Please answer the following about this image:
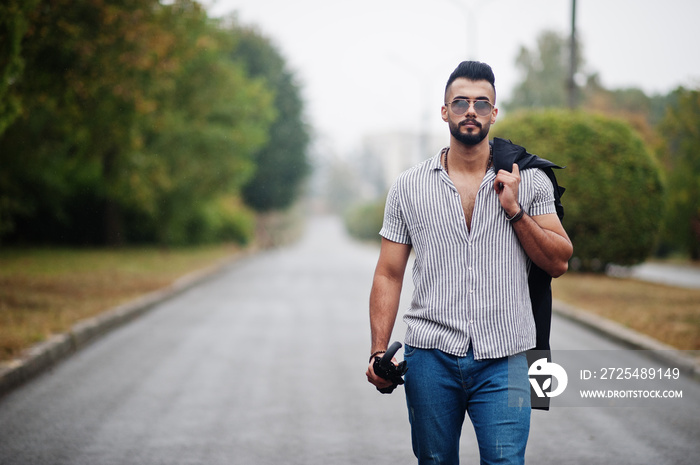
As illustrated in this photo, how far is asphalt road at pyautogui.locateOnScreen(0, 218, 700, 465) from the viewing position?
550 centimetres

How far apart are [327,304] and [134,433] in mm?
9294

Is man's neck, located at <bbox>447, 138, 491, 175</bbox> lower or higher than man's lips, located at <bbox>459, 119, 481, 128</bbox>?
lower

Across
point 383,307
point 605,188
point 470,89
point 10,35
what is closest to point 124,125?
point 10,35

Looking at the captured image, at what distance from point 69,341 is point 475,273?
7.49 metres

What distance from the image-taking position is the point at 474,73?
10.8 ft

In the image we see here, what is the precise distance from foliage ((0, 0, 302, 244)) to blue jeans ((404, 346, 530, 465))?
7.77m

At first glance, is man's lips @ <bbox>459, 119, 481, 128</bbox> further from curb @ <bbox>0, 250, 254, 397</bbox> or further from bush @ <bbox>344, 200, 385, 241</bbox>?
bush @ <bbox>344, 200, 385, 241</bbox>

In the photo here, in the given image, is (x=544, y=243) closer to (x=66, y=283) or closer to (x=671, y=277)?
(x=66, y=283)

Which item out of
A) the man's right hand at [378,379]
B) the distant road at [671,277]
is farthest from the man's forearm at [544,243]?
the distant road at [671,277]

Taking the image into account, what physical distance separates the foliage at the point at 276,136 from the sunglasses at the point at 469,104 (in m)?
46.3

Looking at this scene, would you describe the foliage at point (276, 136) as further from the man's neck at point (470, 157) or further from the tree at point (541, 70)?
the man's neck at point (470, 157)

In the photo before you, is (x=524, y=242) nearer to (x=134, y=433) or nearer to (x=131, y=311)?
(x=134, y=433)

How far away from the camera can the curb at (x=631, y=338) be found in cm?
845

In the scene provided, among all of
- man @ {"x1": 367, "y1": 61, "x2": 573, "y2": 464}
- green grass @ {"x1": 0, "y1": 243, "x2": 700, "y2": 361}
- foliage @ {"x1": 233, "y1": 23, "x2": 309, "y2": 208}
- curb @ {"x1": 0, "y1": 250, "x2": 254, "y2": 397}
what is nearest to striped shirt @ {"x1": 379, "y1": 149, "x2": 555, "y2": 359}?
man @ {"x1": 367, "y1": 61, "x2": 573, "y2": 464}
